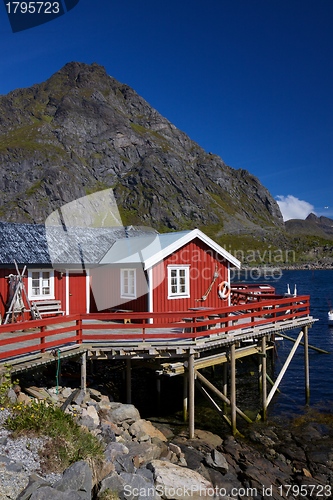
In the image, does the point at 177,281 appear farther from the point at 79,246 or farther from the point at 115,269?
the point at 79,246

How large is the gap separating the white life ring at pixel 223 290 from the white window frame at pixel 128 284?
4529 mm

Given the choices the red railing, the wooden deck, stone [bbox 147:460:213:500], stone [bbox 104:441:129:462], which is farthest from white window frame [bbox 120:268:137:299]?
stone [bbox 147:460:213:500]

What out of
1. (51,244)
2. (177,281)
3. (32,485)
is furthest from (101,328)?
(32,485)

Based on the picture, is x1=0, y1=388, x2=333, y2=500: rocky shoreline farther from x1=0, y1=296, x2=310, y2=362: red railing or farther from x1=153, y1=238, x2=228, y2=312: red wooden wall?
x1=153, y1=238, x2=228, y2=312: red wooden wall

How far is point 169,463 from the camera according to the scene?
406 inches

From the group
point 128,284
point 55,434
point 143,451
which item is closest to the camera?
point 55,434

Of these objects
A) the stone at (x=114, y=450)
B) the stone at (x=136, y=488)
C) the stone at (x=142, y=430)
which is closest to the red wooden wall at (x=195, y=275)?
the stone at (x=142, y=430)

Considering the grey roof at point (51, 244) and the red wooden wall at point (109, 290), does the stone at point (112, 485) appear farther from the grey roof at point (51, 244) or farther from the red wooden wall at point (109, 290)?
the grey roof at point (51, 244)

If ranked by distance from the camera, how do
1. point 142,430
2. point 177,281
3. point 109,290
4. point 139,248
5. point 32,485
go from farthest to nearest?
point 109,290 → point 139,248 → point 177,281 → point 142,430 → point 32,485

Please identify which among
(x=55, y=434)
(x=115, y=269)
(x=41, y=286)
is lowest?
(x=55, y=434)

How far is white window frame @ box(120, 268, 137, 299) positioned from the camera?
1889cm

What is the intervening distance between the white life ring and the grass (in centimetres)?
1190

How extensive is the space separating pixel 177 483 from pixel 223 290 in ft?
40.5

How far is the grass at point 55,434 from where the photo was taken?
820 centimetres
